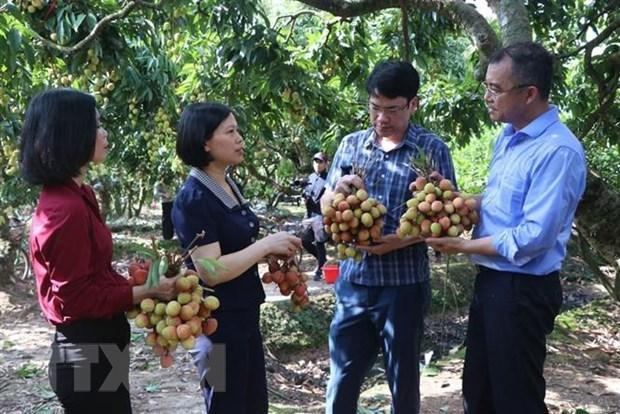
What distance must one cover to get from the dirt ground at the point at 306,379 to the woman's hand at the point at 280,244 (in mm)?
1626

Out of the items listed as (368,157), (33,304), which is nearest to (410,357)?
(368,157)

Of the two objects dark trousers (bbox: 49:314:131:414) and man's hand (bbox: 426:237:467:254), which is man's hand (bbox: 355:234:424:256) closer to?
man's hand (bbox: 426:237:467:254)

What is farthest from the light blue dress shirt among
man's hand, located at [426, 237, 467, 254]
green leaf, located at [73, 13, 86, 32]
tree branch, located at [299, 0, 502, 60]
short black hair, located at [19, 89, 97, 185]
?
green leaf, located at [73, 13, 86, 32]

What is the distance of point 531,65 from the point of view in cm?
205

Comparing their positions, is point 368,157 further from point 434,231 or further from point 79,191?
point 79,191

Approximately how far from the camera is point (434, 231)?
2.15 metres

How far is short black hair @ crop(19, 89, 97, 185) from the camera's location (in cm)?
188

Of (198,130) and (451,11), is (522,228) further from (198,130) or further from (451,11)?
(451,11)

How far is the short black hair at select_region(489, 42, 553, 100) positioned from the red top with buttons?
1.39m

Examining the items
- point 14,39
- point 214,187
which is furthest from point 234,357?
point 14,39

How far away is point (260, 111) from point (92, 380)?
321cm

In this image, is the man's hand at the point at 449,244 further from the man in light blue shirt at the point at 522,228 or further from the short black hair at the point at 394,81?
the short black hair at the point at 394,81

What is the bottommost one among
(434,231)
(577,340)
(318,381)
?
(318,381)

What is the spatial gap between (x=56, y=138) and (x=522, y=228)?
1.42 metres
